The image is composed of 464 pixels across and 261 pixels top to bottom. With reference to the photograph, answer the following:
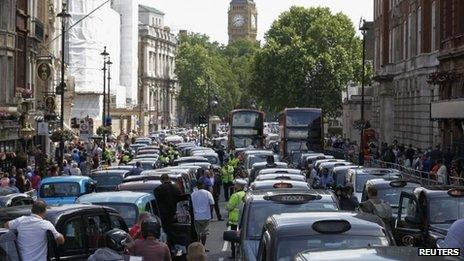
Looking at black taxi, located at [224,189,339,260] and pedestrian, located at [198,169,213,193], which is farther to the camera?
pedestrian, located at [198,169,213,193]

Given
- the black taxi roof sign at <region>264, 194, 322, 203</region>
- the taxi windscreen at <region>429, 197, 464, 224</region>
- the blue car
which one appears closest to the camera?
the black taxi roof sign at <region>264, 194, 322, 203</region>

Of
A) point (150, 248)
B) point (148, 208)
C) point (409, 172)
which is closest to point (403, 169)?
point (409, 172)

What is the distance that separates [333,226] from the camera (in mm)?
11422

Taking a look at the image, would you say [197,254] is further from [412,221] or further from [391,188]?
[391,188]

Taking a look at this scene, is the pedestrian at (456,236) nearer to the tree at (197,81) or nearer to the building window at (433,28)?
the building window at (433,28)

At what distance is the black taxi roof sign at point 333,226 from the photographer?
11289 millimetres

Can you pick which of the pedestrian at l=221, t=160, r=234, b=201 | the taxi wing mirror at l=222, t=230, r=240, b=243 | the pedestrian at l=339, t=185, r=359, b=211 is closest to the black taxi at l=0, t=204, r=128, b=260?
the taxi wing mirror at l=222, t=230, r=240, b=243

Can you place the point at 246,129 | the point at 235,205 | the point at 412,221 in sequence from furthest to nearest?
the point at 246,129
the point at 235,205
the point at 412,221

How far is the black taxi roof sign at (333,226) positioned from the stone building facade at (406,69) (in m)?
44.7

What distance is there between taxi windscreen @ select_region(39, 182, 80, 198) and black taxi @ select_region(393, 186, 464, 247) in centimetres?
1153

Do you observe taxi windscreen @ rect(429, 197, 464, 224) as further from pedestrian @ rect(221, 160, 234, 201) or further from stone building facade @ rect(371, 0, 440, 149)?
stone building facade @ rect(371, 0, 440, 149)

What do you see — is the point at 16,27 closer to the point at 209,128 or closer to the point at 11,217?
the point at 11,217

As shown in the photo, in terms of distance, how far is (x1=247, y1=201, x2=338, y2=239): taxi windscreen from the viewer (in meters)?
15.1

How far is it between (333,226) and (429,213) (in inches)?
242
